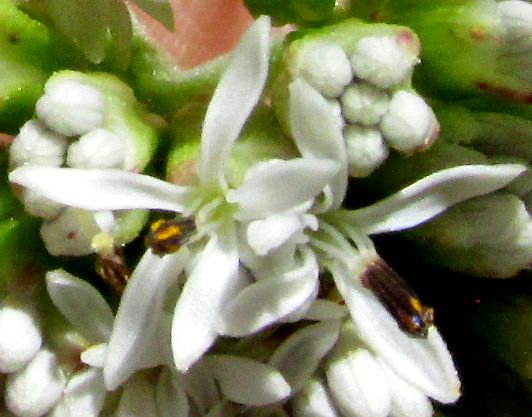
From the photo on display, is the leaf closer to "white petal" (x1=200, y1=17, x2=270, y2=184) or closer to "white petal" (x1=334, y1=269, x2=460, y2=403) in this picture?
"white petal" (x1=200, y1=17, x2=270, y2=184)

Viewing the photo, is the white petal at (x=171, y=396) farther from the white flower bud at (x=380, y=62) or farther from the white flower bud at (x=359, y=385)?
the white flower bud at (x=380, y=62)

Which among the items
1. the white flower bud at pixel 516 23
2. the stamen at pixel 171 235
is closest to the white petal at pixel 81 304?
the stamen at pixel 171 235

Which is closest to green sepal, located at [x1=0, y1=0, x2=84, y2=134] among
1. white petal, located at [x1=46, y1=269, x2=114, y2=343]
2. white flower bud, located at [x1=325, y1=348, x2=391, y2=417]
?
white petal, located at [x1=46, y1=269, x2=114, y2=343]

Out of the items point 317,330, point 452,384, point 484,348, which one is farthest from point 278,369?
point 484,348

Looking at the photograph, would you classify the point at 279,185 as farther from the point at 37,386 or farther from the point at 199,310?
the point at 37,386

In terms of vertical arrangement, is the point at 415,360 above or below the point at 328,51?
below

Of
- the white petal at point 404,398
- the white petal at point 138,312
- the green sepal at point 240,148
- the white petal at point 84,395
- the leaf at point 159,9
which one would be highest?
the leaf at point 159,9

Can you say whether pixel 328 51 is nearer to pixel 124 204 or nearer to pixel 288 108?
pixel 288 108
